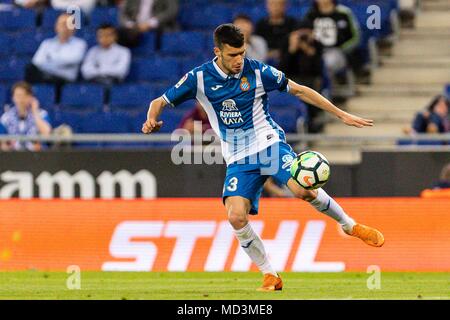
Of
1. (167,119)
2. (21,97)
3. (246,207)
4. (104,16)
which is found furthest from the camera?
(104,16)

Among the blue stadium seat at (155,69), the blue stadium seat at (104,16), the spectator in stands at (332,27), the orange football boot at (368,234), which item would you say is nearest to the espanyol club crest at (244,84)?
the orange football boot at (368,234)

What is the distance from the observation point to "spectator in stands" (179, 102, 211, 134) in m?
18.2

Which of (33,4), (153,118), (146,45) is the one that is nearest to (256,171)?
(153,118)

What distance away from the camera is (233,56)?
41.2 ft

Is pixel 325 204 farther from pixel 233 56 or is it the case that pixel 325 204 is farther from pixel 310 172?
pixel 233 56

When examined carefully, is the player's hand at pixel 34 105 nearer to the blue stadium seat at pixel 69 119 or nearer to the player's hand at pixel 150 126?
the blue stadium seat at pixel 69 119

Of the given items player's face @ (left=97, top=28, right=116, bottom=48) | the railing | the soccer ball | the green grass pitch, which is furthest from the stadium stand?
the soccer ball

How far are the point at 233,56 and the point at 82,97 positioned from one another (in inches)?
324

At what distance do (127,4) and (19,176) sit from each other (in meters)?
4.46

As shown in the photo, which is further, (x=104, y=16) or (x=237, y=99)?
(x=104, y=16)

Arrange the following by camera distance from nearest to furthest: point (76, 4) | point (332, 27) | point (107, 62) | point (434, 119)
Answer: point (434, 119) < point (332, 27) < point (107, 62) < point (76, 4)

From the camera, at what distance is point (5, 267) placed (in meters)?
17.2

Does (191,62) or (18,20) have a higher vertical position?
(18,20)

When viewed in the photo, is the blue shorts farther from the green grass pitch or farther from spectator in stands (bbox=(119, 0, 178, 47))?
spectator in stands (bbox=(119, 0, 178, 47))
